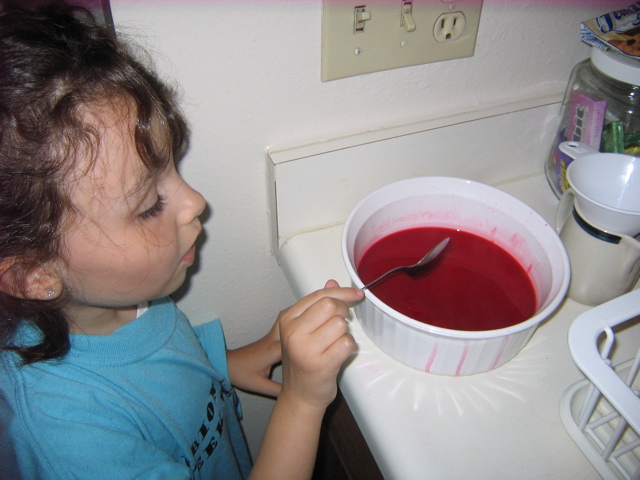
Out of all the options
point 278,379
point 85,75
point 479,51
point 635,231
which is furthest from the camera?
point 278,379

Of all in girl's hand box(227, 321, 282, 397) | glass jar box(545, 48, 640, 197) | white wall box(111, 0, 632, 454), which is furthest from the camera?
girl's hand box(227, 321, 282, 397)

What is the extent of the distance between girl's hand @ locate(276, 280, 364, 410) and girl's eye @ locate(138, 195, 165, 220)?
0.17 meters

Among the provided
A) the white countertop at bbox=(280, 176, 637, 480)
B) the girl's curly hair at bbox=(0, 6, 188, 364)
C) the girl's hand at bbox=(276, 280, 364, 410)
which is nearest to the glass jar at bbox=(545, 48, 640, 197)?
the white countertop at bbox=(280, 176, 637, 480)

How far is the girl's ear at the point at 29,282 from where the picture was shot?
0.42m

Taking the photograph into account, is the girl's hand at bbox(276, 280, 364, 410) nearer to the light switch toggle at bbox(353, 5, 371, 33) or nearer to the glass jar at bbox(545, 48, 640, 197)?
the light switch toggle at bbox(353, 5, 371, 33)

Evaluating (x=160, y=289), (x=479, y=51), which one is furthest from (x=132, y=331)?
(x=479, y=51)

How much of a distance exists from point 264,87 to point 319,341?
0.26m

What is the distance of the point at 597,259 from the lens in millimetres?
528

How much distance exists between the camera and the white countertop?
1.48 ft

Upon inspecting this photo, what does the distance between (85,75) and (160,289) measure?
209mm

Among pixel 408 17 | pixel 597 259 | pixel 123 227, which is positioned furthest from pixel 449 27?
pixel 123 227

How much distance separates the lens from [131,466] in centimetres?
47

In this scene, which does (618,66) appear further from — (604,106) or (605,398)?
(605,398)

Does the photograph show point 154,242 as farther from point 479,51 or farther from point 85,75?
point 479,51
